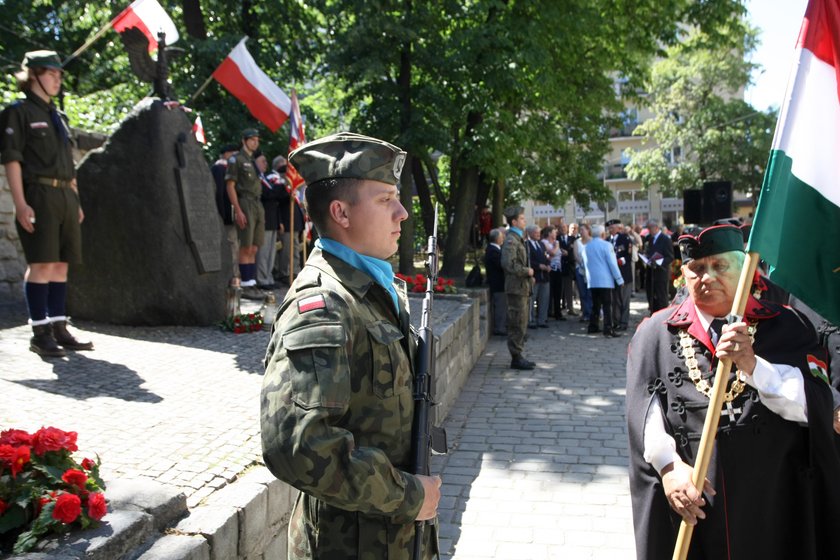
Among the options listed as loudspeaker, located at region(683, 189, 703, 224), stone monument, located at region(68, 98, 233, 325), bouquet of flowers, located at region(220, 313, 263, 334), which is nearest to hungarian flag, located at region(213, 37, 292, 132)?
stone monument, located at region(68, 98, 233, 325)

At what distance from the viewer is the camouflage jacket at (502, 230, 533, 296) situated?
10883 millimetres

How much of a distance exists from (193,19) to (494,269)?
9243mm

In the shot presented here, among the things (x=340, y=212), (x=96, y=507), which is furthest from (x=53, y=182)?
(x=340, y=212)

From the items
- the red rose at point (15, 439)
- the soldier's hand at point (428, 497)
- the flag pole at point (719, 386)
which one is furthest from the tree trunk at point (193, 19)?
the soldier's hand at point (428, 497)

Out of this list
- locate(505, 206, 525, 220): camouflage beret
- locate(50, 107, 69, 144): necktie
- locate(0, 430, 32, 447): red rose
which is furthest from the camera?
locate(505, 206, 525, 220): camouflage beret

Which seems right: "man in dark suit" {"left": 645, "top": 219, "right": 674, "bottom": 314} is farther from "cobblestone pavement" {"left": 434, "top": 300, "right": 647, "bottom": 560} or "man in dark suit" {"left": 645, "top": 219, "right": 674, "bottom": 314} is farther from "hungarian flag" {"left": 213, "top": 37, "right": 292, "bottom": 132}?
"hungarian flag" {"left": 213, "top": 37, "right": 292, "bottom": 132}

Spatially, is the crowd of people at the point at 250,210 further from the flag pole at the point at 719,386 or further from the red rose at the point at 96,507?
the flag pole at the point at 719,386

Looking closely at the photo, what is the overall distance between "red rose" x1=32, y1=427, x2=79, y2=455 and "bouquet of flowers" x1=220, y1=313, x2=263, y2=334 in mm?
5362

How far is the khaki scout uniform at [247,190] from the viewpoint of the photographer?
428 inches

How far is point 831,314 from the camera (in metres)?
2.98

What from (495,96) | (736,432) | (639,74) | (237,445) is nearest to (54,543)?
(237,445)

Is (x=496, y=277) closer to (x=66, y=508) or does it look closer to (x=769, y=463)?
(x=769, y=463)

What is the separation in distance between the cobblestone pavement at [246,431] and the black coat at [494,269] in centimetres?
490

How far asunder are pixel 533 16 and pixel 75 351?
1327 cm
